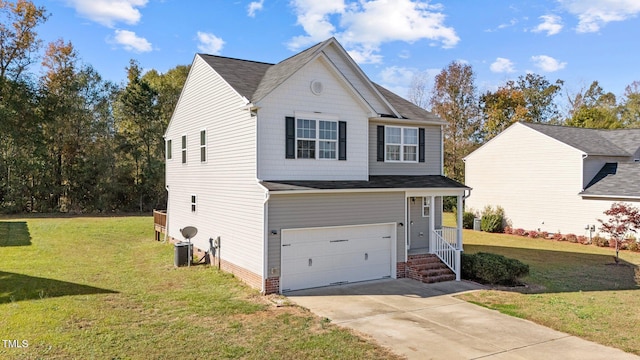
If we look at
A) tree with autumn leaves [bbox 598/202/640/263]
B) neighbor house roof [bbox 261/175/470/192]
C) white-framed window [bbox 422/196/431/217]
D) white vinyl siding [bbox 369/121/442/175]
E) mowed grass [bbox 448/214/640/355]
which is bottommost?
mowed grass [bbox 448/214/640/355]

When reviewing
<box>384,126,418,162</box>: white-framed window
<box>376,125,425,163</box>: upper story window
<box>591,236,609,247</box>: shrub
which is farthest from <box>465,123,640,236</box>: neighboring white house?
<box>384,126,418,162</box>: white-framed window

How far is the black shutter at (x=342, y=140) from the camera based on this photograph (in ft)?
47.8

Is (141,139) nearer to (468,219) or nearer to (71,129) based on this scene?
(71,129)

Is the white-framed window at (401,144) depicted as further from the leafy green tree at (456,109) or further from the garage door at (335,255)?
the leafy green tree at (456,109)

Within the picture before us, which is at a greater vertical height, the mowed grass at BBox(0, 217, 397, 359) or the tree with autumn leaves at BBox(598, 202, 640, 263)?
the tree with autumn leaves at BBox(598, 202, 640, 263)

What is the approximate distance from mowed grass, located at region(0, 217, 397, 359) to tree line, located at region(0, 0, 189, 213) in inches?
802

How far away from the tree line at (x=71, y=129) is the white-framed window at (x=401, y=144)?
27804 mm

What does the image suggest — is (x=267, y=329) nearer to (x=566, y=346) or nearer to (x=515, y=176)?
(x=566, y=346)

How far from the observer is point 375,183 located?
49.0ft

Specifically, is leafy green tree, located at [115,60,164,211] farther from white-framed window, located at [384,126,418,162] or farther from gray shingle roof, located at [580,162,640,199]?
gray shingle roof, located at [580,162,640,199]

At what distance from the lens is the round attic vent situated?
14117 millimetres

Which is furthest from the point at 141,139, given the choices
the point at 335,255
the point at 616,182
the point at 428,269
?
the point at 616,182

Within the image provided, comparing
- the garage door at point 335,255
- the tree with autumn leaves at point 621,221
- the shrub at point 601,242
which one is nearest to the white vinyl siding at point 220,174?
the garage door at point 335,255

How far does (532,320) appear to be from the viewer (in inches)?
412
